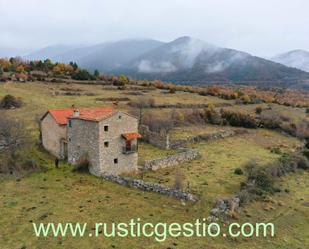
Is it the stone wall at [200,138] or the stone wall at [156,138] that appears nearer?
the stone wall at [156,138]

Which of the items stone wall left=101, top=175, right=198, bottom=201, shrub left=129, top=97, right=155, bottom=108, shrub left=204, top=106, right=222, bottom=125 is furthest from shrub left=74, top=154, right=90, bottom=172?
shrub left=204, top=106, right=222, bottom=125

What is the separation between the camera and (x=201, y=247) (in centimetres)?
2048

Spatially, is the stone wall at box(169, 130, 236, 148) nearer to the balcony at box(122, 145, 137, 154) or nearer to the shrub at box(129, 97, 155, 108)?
the balcony at box(122, 145, 137, 154)

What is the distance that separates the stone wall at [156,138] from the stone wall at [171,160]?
3430 millimetres

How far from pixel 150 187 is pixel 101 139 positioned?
6.32 meters

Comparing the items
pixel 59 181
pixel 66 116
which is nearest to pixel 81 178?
pixel 59 181

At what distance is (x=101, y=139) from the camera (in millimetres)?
31547

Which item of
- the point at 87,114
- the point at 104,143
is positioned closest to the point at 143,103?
the point at 87,114

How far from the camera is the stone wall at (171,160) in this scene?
114 feet

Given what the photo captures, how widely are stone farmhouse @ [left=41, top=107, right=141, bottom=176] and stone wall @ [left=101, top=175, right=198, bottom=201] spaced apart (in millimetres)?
1690

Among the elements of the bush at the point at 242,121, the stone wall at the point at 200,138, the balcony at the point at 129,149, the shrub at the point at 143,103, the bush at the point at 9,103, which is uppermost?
the bush at the point at 9,103

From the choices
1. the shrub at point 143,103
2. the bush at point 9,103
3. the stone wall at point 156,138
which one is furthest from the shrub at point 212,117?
the bush at point 9,103

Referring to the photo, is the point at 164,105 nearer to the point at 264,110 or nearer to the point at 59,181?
the point at 264,110

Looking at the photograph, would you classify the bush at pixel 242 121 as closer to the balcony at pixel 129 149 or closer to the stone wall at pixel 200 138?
the stone wall at pixel 200 138
